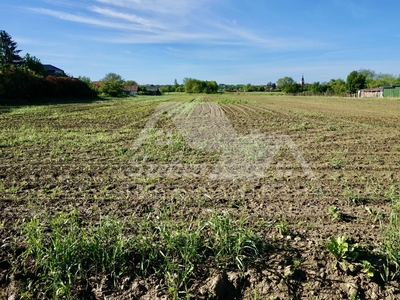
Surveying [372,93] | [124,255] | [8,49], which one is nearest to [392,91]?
[372,93]

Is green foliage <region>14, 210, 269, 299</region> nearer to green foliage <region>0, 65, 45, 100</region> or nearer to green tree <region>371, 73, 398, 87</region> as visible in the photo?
green foliage <region>0, 65, 45, 100</region>

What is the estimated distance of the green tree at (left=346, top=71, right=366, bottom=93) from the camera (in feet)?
247

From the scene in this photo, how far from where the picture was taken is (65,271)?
105 inches

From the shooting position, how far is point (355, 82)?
7569 cm

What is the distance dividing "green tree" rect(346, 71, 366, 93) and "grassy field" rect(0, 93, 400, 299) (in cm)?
7880

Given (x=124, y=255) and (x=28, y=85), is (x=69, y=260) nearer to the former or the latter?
(x=124, y=255)

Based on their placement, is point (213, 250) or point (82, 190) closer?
point (213, 250)

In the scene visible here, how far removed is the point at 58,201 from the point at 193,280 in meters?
2.71

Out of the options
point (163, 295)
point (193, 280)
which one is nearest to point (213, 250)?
point (193, 280)

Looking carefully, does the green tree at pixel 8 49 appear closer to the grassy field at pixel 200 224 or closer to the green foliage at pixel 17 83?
the green foliage at pixel 17 83

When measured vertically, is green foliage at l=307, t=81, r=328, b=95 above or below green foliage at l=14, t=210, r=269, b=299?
above

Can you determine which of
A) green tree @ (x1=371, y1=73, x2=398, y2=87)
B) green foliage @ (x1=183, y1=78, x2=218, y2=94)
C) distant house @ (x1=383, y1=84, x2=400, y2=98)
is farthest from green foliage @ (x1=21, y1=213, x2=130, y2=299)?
green foliage @ (x1=183, y1=78, x2=218, y2=94)

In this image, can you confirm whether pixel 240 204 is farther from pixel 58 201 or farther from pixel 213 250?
pixel 58 201

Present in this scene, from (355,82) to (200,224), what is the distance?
280ft
